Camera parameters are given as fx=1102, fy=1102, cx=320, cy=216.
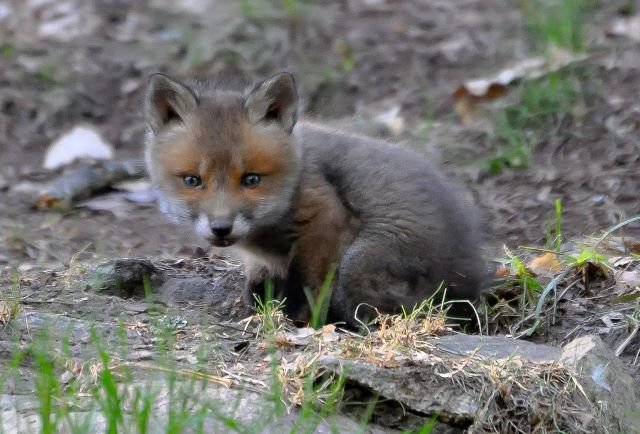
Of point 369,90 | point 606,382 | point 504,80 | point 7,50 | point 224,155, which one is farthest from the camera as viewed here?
point 7,50

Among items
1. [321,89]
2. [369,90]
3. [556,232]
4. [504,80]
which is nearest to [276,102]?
[556,232]

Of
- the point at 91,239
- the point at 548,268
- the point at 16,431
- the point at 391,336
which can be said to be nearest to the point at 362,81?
the point at 91,239

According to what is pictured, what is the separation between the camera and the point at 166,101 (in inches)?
235

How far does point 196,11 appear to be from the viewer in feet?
39.2

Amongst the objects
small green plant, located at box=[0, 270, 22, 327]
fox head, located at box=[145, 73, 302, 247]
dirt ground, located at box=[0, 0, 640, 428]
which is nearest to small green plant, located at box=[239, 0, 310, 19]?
dirt ground, located at box=[0, 0, 640, 428]

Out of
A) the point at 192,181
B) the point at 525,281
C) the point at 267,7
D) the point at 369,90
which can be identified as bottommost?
the point at 369,90

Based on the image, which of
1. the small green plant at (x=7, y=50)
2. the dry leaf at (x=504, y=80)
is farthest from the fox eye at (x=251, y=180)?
the small green plant at (x=7, y=50)

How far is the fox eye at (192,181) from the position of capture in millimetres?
5696

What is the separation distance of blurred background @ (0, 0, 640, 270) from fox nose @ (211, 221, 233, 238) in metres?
2.00

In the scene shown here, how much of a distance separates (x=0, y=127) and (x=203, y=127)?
16.7ft

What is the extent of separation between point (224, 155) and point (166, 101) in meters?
0.57

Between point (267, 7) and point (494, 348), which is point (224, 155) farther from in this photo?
point (267, 7)

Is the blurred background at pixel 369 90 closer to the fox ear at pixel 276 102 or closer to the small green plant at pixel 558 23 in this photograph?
the small green plant at pixel 558 23

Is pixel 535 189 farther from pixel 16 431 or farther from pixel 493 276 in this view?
pixel 16 431
